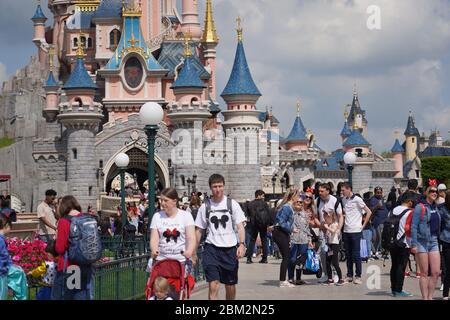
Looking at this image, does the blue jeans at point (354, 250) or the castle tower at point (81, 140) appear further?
the castle tower at point (81, 140)

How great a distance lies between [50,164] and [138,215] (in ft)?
70.8

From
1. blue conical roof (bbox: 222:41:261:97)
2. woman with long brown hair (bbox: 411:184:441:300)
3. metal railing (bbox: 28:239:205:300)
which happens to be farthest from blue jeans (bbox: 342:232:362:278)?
blue conical roof (bbox: 222:41:261:97)

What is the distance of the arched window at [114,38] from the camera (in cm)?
5347

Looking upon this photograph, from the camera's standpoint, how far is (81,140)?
4559cm

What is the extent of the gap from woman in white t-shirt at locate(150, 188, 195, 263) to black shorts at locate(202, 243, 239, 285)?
891 millimetres

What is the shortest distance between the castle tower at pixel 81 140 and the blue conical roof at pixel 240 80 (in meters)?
5.52

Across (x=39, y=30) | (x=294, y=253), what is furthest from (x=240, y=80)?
(x=294, y=253)

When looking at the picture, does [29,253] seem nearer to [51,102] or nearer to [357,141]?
[51,102]

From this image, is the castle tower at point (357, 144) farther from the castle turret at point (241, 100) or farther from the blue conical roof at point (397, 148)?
the castle turret at point (241, 100)

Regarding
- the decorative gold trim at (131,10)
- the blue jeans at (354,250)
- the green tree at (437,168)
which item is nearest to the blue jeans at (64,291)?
the blue jeans at (354,250)

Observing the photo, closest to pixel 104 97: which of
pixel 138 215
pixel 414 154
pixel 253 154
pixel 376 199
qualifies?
pixel 253 154
